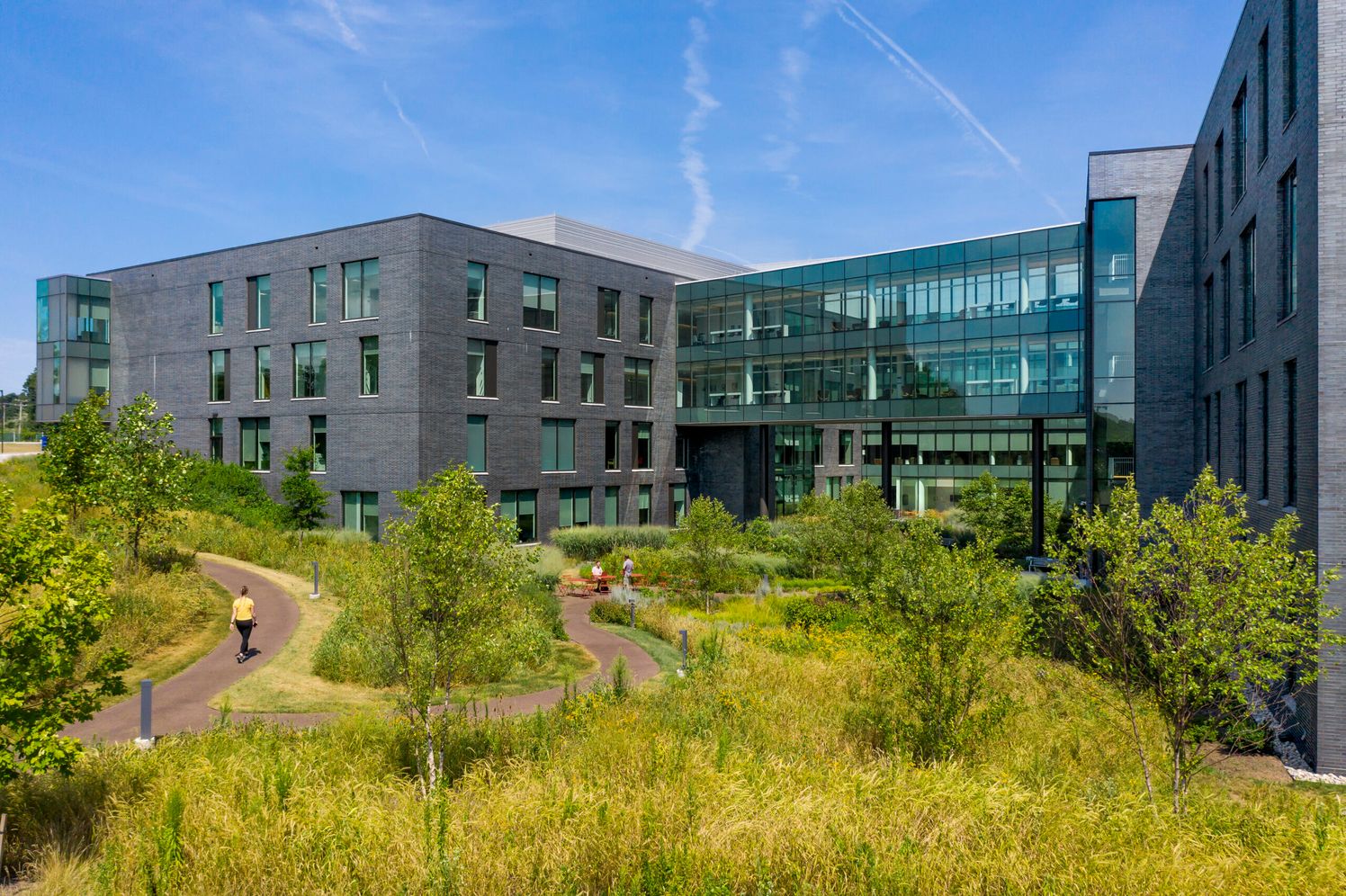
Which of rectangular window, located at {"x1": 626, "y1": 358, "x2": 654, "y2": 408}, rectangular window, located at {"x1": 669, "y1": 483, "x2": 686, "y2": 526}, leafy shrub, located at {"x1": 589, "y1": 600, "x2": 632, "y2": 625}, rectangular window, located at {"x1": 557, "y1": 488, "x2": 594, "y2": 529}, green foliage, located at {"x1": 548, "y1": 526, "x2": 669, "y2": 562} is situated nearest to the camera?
leafy shrub, located at {"x1": 589, "y1": 600, "x2": 632, "y2": 625}

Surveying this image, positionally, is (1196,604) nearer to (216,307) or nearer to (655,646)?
(655,646)

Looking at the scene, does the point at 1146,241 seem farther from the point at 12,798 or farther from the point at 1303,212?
the point at 12,798

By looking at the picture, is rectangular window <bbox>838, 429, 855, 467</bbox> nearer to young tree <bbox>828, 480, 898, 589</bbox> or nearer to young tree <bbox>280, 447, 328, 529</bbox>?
young tree <bbox>828, 480, 898, 589</bbox>

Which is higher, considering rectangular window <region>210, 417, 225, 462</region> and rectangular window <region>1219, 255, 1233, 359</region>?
rectangular window <region>1219, 255, 1233, 359</region>

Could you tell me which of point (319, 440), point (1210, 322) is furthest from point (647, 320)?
point (1210, 322)

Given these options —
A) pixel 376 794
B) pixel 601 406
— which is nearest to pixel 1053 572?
pixel 376 794

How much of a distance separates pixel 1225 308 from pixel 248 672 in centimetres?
2550

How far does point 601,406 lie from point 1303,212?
96.0 feet

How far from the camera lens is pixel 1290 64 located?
17.8m

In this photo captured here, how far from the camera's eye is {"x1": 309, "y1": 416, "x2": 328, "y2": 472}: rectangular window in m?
35.9

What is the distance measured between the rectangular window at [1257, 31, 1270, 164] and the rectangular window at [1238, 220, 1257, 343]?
1.68 m

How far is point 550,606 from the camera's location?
924 inches

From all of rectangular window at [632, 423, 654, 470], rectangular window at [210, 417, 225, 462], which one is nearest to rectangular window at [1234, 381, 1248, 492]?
rectangular window at [632, 423, 654, 470]

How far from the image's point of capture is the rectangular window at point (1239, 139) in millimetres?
21609
